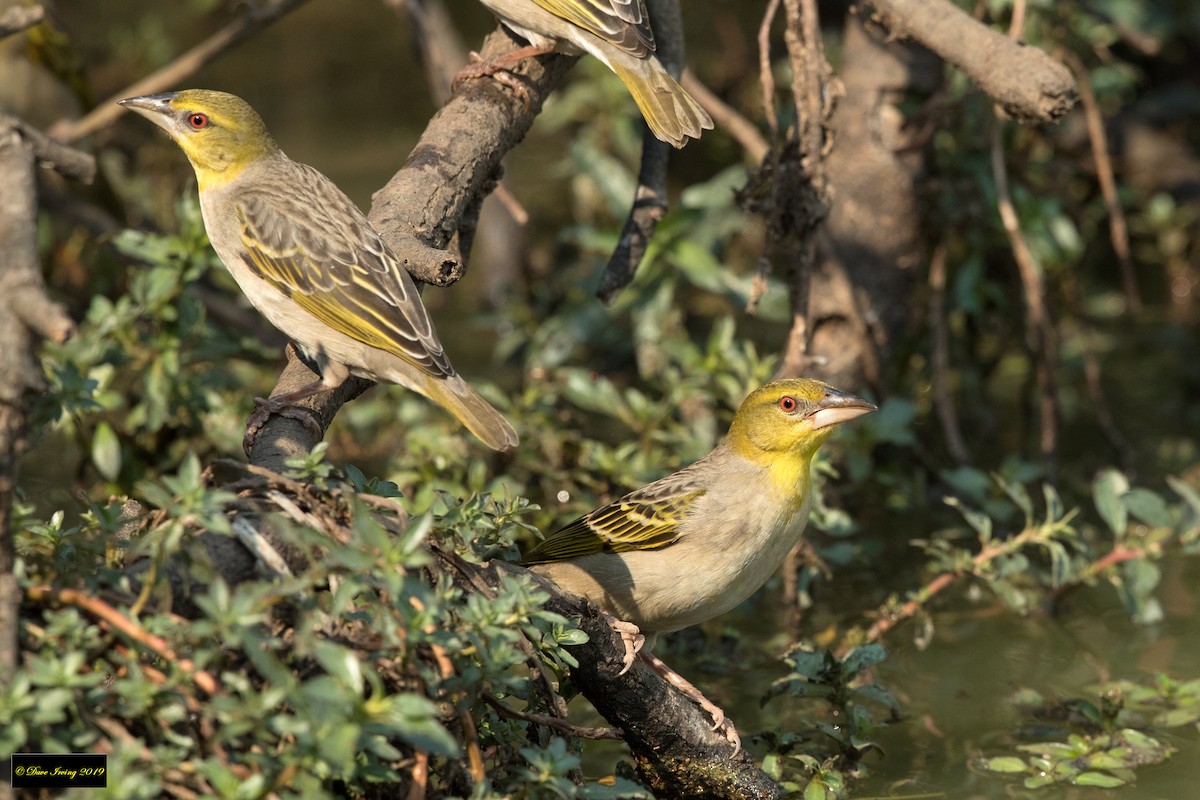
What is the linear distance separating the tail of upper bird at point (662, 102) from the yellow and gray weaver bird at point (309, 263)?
103 centimetres

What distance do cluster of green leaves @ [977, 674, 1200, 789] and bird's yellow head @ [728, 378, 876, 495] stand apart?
42.5 inches

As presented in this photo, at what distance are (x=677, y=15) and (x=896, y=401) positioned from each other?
1.79 m

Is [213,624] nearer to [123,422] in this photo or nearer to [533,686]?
[533,686]

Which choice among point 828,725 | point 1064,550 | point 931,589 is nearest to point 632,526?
point 828,725

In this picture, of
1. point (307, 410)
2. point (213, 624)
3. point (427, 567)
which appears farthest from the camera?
point (307, 410)

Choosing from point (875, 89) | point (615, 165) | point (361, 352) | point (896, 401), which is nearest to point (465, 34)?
point (615, 165)

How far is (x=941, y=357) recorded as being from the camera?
228 inches

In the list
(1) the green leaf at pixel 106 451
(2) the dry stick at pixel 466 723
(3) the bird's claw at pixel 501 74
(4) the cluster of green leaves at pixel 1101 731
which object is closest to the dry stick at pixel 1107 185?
(4) the cluster of green leaves at pixel 1101 731

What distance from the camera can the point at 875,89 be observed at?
5848mm

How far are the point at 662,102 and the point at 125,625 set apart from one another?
9.45 ft

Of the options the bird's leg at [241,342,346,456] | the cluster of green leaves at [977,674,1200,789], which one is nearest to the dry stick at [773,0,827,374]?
the cluster of green leaves at [977,674,1200,789]

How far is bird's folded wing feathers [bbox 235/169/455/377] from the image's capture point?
388cm

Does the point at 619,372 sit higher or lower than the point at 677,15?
lower

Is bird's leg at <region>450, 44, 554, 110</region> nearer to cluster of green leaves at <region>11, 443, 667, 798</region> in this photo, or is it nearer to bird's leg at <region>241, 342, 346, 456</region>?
bird's leg at <region>241, 342, 346, 456</region>
